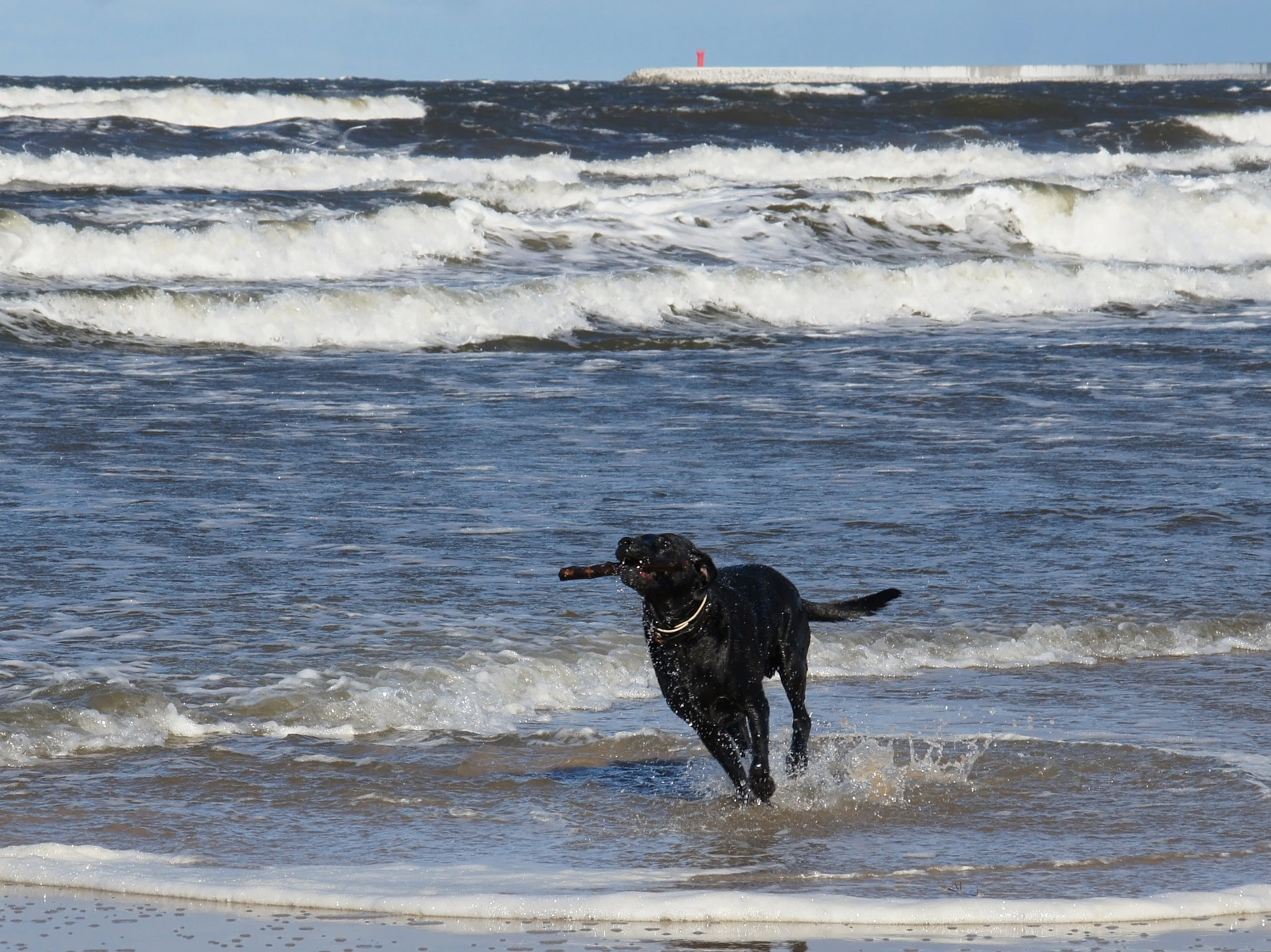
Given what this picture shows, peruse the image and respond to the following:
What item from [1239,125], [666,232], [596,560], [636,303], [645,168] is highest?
[1239,125]

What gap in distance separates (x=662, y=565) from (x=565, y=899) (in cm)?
93

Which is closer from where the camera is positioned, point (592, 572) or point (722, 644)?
point (592, 572)

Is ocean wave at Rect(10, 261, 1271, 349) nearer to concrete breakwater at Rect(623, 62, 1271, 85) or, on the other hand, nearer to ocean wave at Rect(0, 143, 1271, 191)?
ocean wave at Rect(0, 143, 1271, 191)

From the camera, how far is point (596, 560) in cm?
691

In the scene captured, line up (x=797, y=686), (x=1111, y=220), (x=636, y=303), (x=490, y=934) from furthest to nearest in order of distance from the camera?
(x=1111, y=220) → (x=636, y=303) → (x=797, y=686) → (x=490, y=934)

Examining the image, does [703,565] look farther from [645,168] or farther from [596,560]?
[645,168]

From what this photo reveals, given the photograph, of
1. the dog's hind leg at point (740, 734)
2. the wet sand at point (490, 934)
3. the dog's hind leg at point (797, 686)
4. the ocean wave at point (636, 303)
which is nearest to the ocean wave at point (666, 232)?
the ocean wave at point (636, 303)

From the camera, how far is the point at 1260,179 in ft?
93.7

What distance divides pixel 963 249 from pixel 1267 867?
19.9 metres

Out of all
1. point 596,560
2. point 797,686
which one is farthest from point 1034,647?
point 596,560

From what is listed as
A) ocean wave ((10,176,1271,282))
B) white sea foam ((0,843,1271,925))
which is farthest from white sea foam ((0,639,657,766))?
ocean wave ((10,176,1271,282))

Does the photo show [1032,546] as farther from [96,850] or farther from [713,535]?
[96,850]

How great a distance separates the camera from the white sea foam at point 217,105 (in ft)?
120

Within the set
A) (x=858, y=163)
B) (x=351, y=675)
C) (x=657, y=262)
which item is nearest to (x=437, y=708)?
(x=351, y=675)
